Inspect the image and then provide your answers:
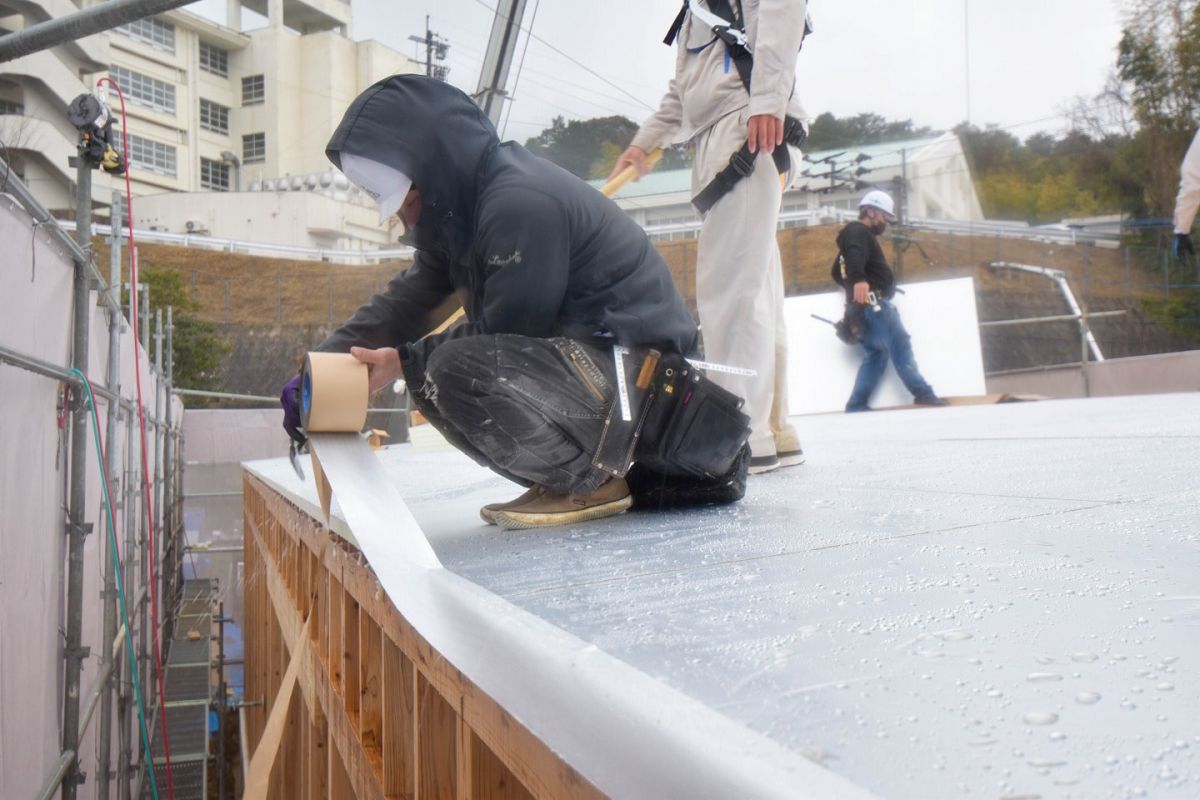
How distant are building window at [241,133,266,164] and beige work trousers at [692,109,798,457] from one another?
33.2 meters

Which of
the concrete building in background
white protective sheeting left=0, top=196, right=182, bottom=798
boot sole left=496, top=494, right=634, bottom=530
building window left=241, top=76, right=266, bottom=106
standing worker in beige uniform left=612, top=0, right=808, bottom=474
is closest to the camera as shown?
boot sole left=496, top=494, right=634, bottom=530

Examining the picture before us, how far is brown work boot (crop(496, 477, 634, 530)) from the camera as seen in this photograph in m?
1.98

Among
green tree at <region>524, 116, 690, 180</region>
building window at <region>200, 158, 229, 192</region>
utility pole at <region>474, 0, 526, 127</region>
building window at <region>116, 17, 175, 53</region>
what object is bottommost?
green tree at <region>524, 116, 690, 180</region>

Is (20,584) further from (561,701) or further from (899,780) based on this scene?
(899,780)

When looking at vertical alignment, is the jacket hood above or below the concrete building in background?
below

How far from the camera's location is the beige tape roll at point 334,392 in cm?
175

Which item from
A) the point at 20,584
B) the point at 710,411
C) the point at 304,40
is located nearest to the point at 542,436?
the point at 710,411

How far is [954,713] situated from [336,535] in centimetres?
160

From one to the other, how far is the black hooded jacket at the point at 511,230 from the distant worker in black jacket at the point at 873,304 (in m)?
5.21

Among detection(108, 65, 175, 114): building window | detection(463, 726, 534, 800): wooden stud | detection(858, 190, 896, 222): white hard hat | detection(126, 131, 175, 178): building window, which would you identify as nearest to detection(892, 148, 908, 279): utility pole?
detection(858, 190, 896, 222): white hard hat

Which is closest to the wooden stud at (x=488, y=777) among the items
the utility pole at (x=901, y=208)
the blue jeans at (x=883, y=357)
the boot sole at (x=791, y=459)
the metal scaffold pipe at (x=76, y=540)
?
the boot sole at (x=791, y=459)

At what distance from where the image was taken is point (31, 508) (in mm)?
2463

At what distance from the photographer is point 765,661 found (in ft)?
2.98

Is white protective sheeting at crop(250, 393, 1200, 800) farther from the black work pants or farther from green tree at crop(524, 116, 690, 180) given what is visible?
green tree at crop(524, 116, 690, 180)
